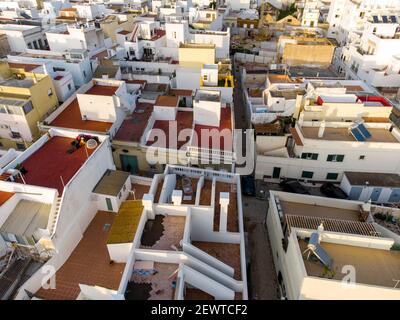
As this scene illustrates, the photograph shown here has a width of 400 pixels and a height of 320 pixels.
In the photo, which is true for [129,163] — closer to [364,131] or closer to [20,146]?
[20,146]

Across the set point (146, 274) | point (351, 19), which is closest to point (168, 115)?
point (146, 274)

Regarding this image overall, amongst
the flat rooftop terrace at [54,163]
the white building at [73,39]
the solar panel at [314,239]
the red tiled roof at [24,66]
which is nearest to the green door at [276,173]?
the solar panel at [314,239]

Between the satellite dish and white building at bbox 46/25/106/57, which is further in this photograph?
white building at bbox 46/25/106/57

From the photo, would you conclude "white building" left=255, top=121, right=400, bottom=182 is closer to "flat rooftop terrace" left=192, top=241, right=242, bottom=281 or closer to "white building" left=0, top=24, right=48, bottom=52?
"flat rooftop terrace" left=192, top=241, right=242, bottom=281

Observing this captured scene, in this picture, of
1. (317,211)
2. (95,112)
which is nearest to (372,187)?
(317,211)

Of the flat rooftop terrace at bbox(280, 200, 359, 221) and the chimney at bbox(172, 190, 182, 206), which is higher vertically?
the chimney at bbox(172, 190, 182, 206)

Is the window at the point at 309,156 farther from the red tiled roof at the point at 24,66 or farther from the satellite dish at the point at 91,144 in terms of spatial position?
the red tiled roof at the point at 24,66

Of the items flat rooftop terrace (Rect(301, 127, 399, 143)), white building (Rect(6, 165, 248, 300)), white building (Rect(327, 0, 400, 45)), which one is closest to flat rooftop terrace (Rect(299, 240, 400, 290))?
white building (Rect(6, 165, 248, 300))

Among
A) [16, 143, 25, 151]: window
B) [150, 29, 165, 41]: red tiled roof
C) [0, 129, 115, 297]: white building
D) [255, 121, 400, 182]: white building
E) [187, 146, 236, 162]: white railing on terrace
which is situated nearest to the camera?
[0, 129, 115, 297]: white building
